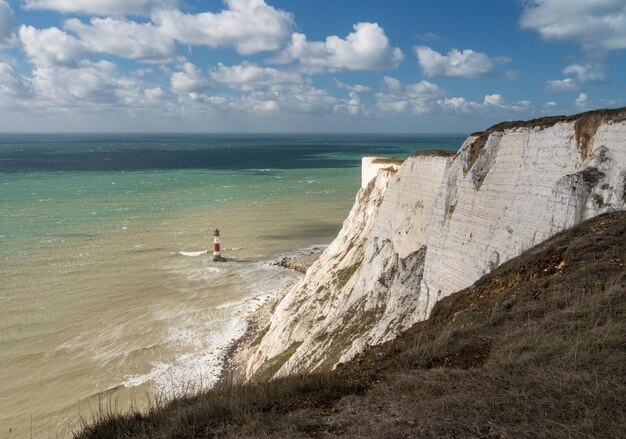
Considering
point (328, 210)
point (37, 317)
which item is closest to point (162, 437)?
point (37, 317)


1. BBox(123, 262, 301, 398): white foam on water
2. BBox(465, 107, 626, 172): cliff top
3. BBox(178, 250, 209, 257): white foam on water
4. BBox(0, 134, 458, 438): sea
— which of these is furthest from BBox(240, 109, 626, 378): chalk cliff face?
BBox(178, 250, 209, 257): white foam on water

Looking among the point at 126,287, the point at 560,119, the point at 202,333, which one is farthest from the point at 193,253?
the point at 560,119

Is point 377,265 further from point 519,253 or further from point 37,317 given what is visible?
point 37,317

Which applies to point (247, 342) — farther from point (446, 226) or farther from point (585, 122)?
point (585, 122)

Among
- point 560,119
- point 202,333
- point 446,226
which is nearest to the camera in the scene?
point 560,119

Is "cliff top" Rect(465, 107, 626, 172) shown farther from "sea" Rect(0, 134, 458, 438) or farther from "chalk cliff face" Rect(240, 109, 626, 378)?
"sea" Rect(0, 134, 458, 438)

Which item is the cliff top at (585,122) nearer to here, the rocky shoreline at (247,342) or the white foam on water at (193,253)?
the rocky shoreline at (247,342)
